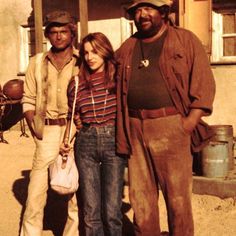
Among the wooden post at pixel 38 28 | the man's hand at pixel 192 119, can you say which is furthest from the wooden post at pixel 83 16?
the man's hand at pixel 192 119

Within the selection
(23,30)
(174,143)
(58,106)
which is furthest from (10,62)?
(174,143)

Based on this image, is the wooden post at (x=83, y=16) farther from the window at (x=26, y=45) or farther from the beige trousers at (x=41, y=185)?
the beige trousers at (x=41, y=185)

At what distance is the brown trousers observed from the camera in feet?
12.6

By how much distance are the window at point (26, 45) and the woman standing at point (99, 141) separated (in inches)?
327

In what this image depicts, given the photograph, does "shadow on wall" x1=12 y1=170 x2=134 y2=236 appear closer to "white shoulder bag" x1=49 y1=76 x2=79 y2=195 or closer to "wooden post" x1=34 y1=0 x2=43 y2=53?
"white shoulder bag" x1=49 y1=76 x2=79 y2=195

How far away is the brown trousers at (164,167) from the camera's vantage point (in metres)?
3.83

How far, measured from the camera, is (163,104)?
3.78 meters

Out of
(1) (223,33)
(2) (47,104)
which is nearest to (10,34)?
(1) (223,33)

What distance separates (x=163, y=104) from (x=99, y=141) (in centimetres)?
58

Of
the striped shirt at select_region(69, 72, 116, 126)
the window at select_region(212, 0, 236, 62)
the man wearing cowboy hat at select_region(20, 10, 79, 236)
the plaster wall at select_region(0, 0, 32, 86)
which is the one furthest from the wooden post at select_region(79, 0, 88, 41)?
the striped shirt at select_region(69, 72, 116, 126)

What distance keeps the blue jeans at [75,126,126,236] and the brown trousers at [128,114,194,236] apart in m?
0.16

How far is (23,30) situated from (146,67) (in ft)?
28.9

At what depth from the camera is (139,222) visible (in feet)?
13.5

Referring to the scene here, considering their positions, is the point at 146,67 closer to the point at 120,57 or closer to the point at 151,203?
the point at 120,57
